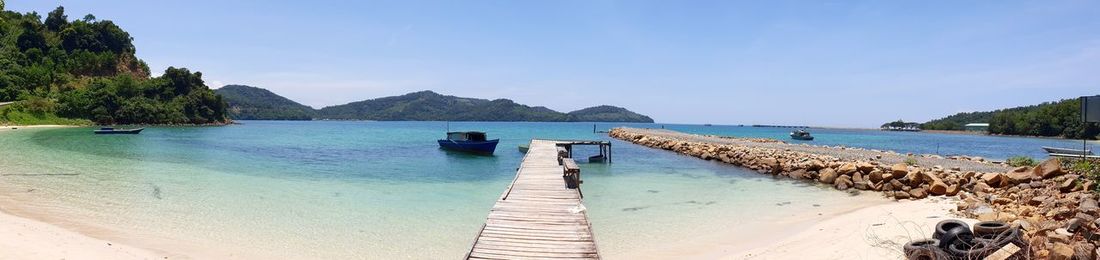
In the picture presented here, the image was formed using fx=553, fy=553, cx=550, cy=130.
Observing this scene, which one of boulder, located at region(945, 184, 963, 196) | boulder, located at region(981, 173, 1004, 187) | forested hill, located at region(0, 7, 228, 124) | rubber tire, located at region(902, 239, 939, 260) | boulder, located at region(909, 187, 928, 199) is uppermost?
forested hill, located at region(0, 7, 228, 124)

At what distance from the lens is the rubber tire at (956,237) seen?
685 centimetres

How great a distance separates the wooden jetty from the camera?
734 centimetres

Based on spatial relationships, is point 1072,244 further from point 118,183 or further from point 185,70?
point 185,70

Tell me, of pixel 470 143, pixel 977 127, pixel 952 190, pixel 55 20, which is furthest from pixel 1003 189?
pixel 55 20

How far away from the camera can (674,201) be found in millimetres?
15078

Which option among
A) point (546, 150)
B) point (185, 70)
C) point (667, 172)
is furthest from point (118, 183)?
point (185, 70)

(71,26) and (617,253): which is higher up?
(71,26)

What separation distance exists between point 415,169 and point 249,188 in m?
8.28

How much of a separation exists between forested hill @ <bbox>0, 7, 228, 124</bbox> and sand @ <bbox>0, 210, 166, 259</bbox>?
71.4 meters

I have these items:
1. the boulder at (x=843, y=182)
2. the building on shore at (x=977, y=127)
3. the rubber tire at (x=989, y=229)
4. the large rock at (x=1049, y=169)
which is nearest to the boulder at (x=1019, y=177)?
the large rock at (x=1049, y=169)

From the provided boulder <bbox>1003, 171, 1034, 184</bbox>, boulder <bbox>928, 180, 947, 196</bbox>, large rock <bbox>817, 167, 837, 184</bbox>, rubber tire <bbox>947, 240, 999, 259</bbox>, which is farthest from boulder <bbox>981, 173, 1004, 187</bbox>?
rubber tire <bbox>947, 240, 999, 259</bbox>

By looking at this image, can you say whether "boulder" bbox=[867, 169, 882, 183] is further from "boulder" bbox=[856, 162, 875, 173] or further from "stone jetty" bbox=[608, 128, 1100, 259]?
"boulder" bbox=[856, 162, 875, 173]

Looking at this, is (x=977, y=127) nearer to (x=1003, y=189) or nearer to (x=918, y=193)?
(x=918, y=193)

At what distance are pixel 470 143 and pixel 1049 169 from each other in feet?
86.7
